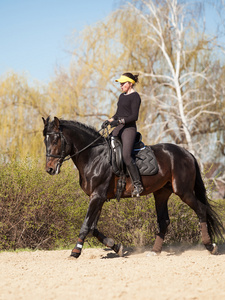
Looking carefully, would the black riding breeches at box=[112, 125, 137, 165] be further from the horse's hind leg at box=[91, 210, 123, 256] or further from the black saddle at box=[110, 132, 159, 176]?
the horse's hind leg at box=[91, 210, 123, 256]

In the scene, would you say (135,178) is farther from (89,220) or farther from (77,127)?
Result: (77,127)

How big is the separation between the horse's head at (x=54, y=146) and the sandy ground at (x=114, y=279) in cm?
150

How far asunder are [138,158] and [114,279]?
270 centimetres

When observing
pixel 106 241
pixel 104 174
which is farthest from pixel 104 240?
pixel 104 174

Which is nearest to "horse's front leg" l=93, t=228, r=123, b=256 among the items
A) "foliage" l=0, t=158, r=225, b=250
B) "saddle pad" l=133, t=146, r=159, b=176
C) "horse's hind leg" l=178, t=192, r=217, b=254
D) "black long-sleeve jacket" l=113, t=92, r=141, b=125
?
"saddle pad" l=133, t=146, r=159, b=176

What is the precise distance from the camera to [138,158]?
279 inches

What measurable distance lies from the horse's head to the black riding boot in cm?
108

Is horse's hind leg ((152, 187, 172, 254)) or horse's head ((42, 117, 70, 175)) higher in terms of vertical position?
horse's head ((42, 117, 70, 175))

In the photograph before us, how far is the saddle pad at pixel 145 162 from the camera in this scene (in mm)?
7055

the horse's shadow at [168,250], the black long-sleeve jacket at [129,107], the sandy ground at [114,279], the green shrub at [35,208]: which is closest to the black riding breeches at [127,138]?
the black long-sleeve jacket at [129,107]

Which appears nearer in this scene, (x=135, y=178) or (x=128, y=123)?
(x=135, y=178)

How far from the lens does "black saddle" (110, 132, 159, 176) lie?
22.4 feet

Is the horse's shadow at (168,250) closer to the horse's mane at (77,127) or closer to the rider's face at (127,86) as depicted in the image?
the horse's mane at (77,127)

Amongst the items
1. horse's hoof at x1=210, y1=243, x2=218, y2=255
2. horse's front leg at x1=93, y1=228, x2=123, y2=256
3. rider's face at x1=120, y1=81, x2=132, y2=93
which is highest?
rider's face at x1=120, y1=81, x2=132, y2=93
